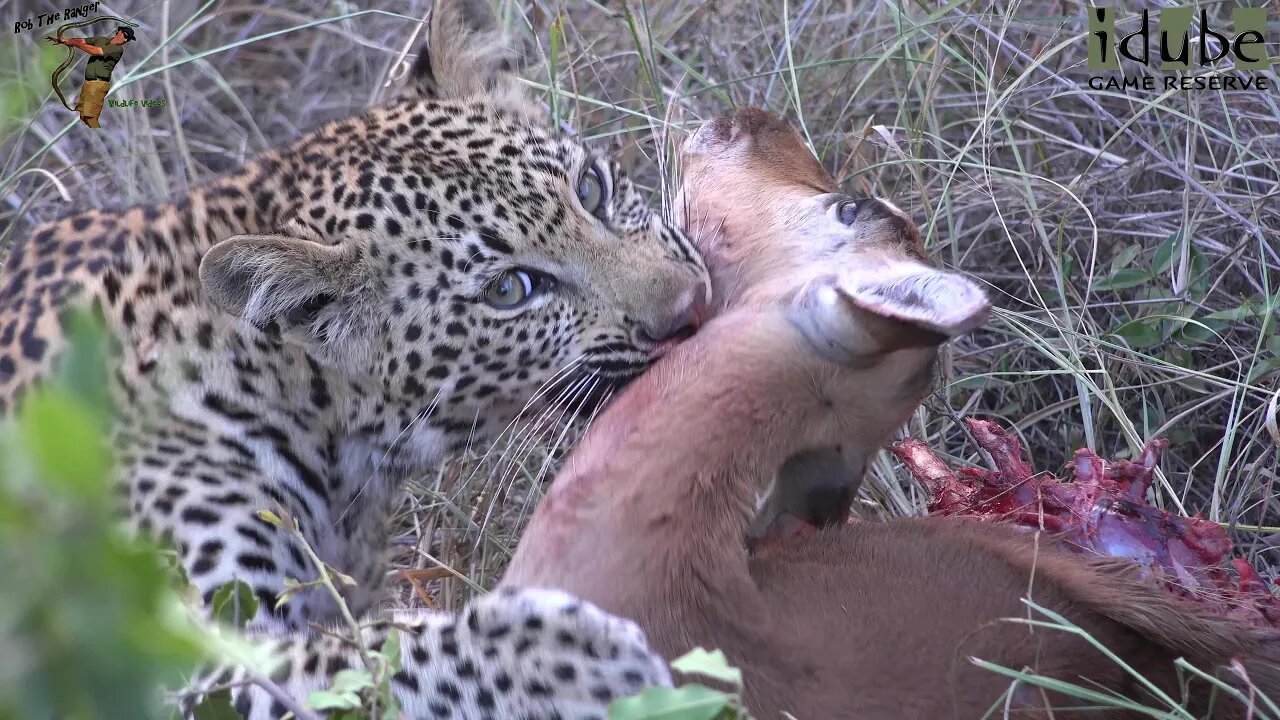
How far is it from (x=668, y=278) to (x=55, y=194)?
3116mm

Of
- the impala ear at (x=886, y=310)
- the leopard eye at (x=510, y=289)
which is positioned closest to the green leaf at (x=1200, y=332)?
the leopard eye at (x=510, y=289)

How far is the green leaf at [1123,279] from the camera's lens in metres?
3.73

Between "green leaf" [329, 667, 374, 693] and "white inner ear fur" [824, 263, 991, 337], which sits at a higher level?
"white inner ear fur" [824, 263, 991, 337]

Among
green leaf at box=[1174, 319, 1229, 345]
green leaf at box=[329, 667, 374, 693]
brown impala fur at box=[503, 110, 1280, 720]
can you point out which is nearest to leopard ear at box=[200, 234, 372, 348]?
brown impala fur at box=[503, 110, 1280, 720]

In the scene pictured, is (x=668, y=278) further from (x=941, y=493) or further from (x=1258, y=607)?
(x=1258, y=607)

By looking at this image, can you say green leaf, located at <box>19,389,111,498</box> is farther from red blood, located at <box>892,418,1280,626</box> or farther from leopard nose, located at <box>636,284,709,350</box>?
leopard nose, located at <box>636,284,709,350</box>

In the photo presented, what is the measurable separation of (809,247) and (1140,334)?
1.75 meters

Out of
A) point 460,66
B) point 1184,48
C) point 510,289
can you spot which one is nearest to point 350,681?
point 510,289

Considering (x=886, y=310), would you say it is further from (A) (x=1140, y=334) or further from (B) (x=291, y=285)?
(A) (x=1140, y=334)

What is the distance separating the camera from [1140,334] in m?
3.64

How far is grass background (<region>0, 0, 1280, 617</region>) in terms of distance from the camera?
354 centimetres

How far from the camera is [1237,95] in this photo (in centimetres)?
395

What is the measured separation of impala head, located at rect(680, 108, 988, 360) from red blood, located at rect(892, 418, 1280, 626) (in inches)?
18.7

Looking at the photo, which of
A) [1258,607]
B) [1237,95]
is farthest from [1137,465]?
[1237,95]
